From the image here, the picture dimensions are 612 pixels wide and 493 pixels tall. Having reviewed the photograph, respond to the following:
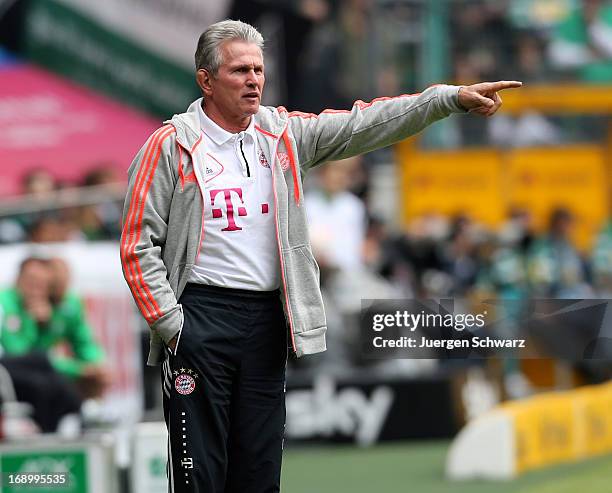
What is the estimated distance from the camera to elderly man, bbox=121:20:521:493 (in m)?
5.23

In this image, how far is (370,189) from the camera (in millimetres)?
16859

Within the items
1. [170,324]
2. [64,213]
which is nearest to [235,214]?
[170,324]

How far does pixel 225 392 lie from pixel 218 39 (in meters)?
1.22

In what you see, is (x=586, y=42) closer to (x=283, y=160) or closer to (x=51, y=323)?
(x=51, y=323)

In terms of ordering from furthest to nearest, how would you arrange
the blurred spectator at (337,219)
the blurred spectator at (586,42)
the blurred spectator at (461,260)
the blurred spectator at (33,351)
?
the blurred spectator at (586,42), the blurred spectator at (461,260), the blurred spectator at (337,219), the blurred spectator at (33,351)

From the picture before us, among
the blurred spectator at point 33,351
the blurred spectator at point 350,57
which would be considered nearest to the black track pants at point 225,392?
the blurred spectator at point 33,351

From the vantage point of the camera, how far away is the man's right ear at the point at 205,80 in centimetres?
530

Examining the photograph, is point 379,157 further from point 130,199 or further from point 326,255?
point 130,199

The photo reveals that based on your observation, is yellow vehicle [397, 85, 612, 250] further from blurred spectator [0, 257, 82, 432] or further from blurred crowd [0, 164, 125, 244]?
blurred spectator [0, 257, 82, 432]

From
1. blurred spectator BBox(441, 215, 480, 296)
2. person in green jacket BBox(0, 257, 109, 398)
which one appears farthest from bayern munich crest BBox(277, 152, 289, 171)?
blurred spectator BBox(441, 215, 480, 296)

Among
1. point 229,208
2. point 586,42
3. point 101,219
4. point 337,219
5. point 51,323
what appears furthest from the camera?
point 586,42

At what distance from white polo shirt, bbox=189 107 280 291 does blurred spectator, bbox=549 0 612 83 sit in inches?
530

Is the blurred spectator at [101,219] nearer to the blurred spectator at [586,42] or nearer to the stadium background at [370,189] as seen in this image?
the stadium background at [370,189]

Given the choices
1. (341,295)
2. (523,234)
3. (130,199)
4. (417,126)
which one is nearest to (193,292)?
(130,199)
